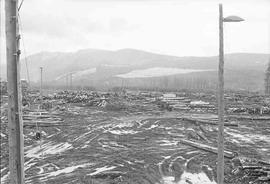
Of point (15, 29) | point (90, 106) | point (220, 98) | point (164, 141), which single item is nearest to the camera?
point (15, 29)

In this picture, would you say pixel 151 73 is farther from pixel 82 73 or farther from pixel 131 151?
pixel 131 151

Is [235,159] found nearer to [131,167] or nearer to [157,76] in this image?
[131,167]

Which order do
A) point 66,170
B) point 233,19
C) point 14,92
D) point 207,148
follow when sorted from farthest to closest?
1. point 207,148
2. point 66,170
3. point 233,19
4. point 14,92

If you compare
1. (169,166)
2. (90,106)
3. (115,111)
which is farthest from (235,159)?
(90,106)

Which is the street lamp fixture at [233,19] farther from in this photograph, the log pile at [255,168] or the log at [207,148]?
the log at [207,148]

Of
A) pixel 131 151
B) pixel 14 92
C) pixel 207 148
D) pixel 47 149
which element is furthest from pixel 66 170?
pixel 14 92

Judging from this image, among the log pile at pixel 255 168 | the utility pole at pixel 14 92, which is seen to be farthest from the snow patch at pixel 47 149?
the utility pole at pixel 14 92

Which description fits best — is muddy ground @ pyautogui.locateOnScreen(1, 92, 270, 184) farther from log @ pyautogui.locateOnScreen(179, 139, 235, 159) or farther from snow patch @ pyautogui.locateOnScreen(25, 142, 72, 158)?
log @ pyautogui.locateOnScreen(179, 139, 235, 159)
